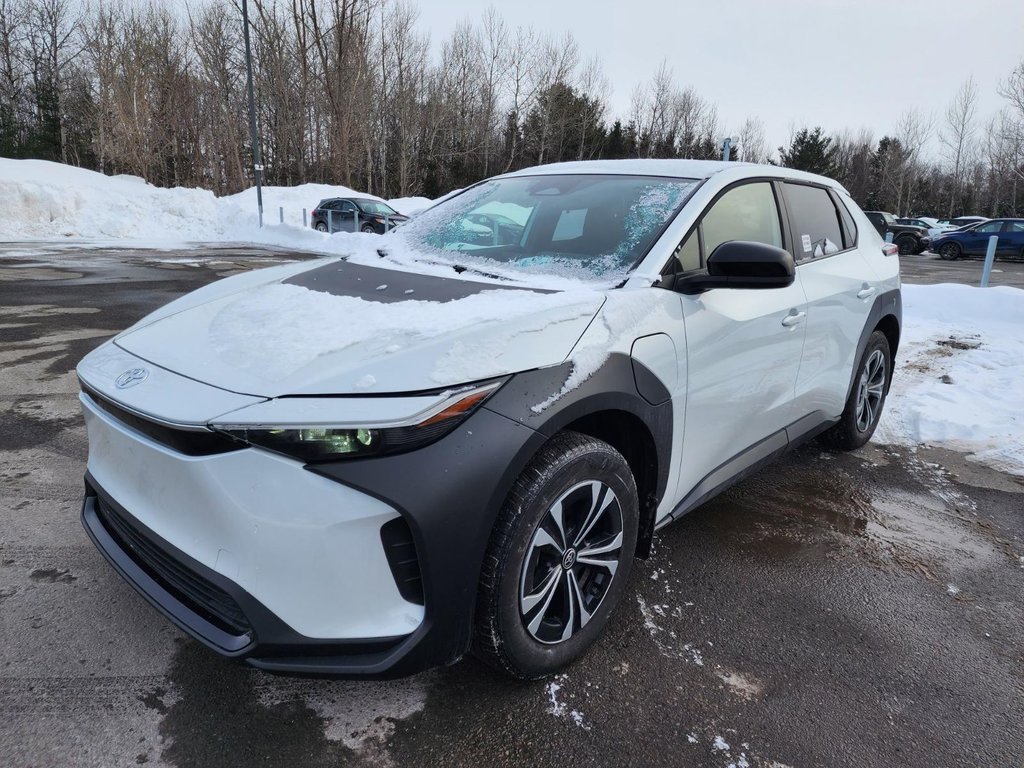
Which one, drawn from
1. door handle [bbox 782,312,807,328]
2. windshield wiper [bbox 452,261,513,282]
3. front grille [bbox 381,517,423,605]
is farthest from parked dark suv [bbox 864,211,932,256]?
front grille [bbox 381,517,423,605]

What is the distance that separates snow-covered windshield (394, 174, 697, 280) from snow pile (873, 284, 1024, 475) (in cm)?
296

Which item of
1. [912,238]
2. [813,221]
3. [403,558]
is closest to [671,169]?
[813,221]

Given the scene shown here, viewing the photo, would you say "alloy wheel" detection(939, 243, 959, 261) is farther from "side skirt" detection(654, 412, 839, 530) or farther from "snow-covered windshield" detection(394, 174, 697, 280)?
"snow-covered windshield" detection(394, 174, 697, 280)

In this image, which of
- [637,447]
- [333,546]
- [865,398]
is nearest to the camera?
[333,546]

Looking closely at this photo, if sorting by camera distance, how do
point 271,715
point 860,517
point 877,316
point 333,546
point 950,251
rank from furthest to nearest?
point 950,251 → point 877,316 → point 860,517 → point 271,715 → point 333,546

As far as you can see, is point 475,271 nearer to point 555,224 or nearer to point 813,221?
point 555,224

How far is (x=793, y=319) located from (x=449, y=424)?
1981mm

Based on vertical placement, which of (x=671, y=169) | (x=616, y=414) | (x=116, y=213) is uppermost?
(x=116, y=213)

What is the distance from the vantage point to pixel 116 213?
76.4 ft

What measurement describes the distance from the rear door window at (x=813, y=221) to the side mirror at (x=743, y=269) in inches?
39.4

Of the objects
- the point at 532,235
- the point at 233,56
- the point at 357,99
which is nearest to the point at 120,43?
the point at 233,56

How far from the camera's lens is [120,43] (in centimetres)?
3684

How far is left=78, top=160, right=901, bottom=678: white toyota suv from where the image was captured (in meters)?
1.62

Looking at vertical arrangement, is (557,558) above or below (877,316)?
below
